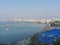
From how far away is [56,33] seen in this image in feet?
23.3

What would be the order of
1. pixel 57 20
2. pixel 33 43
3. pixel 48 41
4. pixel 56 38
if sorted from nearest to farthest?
1. pixel 48 41
2. pixel 33 43
3. pixel 56 38
4. pixel 57 20

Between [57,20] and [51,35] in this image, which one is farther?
[57,20]

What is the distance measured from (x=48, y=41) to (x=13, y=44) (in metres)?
1.36

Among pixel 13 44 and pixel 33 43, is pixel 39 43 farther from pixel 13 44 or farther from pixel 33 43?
pixel 13 44

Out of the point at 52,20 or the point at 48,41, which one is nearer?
the point at 48,41

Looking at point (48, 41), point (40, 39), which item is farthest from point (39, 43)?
point (48, 41)

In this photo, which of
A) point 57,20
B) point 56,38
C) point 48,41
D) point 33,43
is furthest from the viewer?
point 57,20

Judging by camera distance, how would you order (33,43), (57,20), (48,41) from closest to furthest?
(48,41) → (33,43) → (57,20)

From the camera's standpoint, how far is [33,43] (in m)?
6.50

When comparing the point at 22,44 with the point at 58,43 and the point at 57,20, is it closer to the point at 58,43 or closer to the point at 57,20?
the point at 58,43

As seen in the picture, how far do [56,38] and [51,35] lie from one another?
23 cm

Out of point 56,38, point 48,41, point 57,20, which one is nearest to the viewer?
point 48,41

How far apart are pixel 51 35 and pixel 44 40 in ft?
1.90

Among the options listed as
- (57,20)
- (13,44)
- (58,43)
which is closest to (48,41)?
(58,43)
